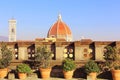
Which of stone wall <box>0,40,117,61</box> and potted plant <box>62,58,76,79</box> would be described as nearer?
potted plant <box>62,58,76,79</box>

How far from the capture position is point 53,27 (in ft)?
269

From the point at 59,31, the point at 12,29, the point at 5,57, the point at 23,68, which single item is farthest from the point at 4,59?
the point at 12,29

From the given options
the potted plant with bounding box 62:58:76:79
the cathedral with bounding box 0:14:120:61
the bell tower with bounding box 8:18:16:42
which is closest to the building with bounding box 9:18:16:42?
the bell tower with bounding box 8:18:16:42

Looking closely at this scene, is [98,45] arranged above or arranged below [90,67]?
above

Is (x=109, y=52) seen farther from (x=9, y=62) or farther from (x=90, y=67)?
(x=9, y=62)

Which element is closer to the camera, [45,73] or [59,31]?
[45,73]

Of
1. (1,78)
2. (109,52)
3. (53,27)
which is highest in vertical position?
(53,27)

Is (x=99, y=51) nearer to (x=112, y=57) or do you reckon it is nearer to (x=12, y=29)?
(x=112, y=57)

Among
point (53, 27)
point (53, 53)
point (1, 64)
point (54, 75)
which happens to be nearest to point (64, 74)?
point (54, 75)

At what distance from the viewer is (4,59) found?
22031 millimetres

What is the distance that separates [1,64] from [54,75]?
3.36 metres

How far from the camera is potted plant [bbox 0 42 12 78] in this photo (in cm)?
2158

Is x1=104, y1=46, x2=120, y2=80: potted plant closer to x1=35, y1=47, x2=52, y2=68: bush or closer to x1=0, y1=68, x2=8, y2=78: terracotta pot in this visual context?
x1=35, y1=47, x2=52, y2=68: bush

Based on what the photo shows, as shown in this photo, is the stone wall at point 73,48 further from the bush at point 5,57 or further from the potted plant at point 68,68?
the potted plant at point 68,68
